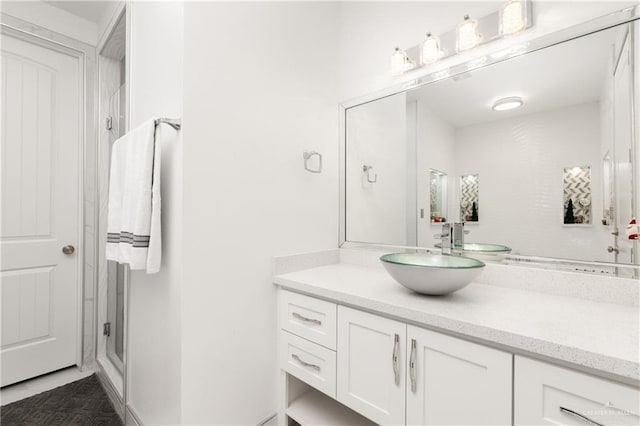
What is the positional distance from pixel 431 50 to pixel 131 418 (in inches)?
93.7

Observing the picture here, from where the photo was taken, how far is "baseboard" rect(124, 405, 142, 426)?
1.48 meters

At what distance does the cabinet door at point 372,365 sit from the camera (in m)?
1.07

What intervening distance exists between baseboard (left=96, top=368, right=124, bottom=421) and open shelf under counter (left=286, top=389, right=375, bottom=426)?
988 millimetres

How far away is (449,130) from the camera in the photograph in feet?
4.99

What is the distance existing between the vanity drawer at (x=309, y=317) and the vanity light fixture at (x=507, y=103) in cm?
114

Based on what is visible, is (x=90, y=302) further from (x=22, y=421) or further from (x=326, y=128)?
(x=326, y=128)

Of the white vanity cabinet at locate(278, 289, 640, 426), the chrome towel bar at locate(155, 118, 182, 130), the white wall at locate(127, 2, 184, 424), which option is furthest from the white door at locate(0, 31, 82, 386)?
the white vanity cabinet at locate(278, 289, 640, 426)

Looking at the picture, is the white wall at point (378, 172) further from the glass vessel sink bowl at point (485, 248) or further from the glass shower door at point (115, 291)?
the glass shower door at point (115, 291)

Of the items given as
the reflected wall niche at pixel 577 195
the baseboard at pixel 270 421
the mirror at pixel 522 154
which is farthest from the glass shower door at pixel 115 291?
the reflected wall niche at pixel 577 195

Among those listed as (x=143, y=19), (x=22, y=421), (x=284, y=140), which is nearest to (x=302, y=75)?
(x=284, y=140)

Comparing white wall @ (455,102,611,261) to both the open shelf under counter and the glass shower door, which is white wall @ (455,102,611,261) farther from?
the glass shower door

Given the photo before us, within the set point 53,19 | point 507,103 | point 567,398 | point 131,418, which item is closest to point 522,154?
point 507,103

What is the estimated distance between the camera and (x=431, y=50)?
1.49 meters

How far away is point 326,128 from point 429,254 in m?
0.95
